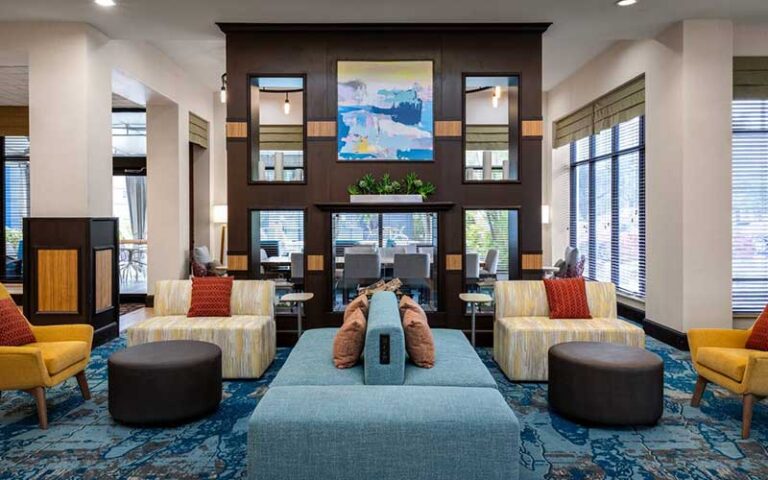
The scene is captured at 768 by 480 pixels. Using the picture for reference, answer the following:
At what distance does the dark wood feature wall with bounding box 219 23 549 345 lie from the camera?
18.7 feet

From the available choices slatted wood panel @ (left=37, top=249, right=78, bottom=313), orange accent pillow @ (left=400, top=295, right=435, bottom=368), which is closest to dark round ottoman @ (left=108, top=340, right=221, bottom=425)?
orange accent pillow @ (left=400, top=295, right=435, bottom=368)

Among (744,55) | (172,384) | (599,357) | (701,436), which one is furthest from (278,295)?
(744,55)

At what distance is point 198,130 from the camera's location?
8.98 metres

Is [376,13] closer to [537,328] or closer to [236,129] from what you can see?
[236,129]

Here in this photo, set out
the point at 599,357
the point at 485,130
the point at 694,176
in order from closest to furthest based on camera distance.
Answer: the point at 599,357 → the point at 694,176 → the point at 485,130

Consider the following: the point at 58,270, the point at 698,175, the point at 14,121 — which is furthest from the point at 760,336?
the point at 14,121

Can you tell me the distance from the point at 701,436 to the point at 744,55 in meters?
4.44

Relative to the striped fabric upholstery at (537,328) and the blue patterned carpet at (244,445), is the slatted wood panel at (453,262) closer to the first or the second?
the striped fabric upholstery at (537,328)

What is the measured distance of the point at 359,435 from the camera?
229 cm

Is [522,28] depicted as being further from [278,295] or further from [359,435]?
[359,435]

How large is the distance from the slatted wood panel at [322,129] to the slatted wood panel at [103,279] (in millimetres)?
2637

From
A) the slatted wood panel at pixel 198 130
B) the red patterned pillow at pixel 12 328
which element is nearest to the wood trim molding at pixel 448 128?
the red patterned pillow at pixel 12 328

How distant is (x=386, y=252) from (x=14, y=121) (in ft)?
23.4

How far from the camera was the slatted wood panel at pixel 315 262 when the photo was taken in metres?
5.68
